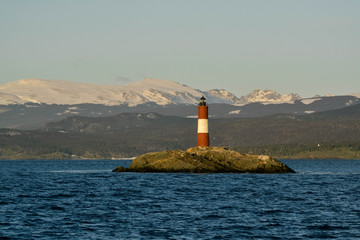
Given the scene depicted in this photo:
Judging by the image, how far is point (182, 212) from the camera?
74688mm

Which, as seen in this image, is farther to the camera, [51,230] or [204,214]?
[204,214]

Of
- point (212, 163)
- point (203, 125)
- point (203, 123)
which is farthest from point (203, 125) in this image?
point (212, 163)

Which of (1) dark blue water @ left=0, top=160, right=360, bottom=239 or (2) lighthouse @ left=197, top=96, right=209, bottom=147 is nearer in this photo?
(1) dark blue water @ left=0, top=160, right=360, bottom=239

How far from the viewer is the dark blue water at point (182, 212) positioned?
60375mm

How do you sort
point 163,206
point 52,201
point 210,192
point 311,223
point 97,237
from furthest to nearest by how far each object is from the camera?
1. point 210,192
2. point 52,201
3. point 163,206
4. point 311,223
5. point 97,237

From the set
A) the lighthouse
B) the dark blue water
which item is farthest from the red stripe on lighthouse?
the dark blue water

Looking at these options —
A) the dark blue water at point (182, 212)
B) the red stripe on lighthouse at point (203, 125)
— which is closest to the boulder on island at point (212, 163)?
the red stripe on lighthouse at point (203, 125)

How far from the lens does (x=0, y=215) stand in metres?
71.5

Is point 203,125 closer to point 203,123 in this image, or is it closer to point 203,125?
point 203,125

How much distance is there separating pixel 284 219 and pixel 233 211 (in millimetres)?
8293

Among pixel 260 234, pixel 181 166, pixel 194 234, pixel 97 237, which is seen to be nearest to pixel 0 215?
pixel 97 237

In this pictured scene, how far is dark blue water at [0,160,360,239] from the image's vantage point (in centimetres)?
6038

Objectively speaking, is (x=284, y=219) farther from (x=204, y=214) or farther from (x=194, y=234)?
(x=194, y=234)

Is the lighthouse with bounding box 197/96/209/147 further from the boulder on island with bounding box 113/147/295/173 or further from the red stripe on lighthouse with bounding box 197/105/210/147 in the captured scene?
the boulder on island with bounding box 113/147/295/173
